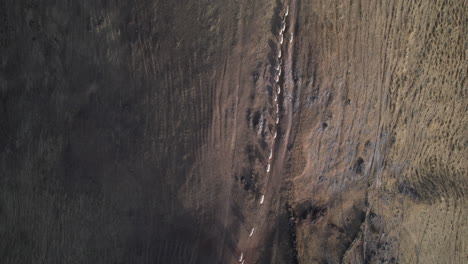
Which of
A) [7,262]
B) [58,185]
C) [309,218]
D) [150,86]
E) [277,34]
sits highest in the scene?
[277,34]

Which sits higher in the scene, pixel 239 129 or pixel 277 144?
pixel 239 129

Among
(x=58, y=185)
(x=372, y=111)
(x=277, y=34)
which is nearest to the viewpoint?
(x=277, y=34)

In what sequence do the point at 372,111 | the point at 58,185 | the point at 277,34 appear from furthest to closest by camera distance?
the point at 58,185
the point at 372,111
the point at 277,34

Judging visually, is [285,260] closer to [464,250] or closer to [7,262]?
→ [464,250]

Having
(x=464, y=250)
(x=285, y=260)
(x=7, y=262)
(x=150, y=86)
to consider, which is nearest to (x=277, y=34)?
(x=150, y=86)

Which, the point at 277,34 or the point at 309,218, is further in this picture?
the point at 309,218

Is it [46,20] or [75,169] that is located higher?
[46,20]

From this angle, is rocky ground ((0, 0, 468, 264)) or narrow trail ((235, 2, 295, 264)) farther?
rocky ground ((0, 0, 468, 264))

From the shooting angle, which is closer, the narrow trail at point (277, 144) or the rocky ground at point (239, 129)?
the narrow trail at point (277, 144)
